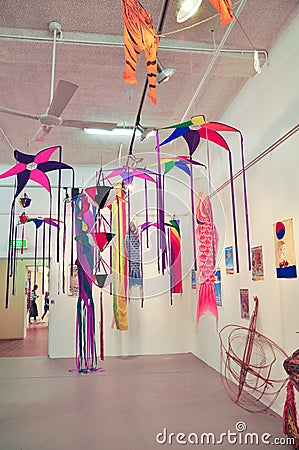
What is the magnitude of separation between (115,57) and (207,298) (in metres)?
4.21

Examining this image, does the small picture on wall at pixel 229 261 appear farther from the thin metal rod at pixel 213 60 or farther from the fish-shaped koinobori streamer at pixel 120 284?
the thin metal rod at pixel 213 60

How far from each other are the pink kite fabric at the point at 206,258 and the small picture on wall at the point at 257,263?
0.98 metres

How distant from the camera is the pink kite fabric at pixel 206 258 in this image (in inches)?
231

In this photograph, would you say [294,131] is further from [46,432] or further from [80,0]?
[46,432]

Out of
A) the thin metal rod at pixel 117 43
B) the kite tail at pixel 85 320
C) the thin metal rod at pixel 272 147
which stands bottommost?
the kite tail at pixel 85 320

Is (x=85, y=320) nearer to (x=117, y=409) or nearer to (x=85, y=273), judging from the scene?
(x=85, y=273)

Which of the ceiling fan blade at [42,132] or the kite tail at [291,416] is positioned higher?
the ceiling fan blade at [42,132]

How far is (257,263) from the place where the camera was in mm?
4664

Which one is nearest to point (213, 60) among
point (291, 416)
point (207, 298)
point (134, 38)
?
point (134, 38)

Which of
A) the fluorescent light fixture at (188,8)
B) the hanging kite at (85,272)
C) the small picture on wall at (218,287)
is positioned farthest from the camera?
the small picture on wall at (218,287)

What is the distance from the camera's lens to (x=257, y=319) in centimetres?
463

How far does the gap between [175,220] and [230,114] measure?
2.85 meters

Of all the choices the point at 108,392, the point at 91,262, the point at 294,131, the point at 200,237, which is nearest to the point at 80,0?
the point at 294,131

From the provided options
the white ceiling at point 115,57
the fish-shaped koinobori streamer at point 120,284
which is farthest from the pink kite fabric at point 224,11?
the fish-shaped koinobori streamer at point 120,284
